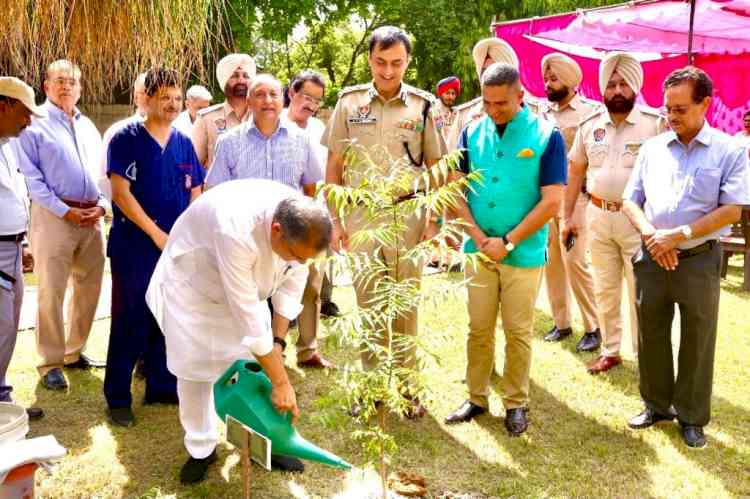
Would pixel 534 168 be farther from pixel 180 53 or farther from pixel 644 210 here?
pixel 180 53

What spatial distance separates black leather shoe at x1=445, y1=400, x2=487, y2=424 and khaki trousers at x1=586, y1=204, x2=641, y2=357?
4.75 feet

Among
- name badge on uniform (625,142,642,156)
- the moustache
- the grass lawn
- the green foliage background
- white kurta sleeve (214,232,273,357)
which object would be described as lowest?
the grass lawn

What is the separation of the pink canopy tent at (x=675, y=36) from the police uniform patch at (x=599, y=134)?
3.22 metres

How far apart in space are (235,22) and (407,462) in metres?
16.8

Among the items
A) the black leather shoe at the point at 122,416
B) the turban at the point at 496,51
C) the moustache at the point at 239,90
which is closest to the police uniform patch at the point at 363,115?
the moustache at the point at 239,90

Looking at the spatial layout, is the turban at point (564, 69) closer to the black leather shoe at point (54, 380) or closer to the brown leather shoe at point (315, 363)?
the brown leather shoe at point (315, 363)

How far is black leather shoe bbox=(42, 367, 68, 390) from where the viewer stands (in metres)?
4.83

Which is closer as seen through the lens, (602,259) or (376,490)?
(376,490)

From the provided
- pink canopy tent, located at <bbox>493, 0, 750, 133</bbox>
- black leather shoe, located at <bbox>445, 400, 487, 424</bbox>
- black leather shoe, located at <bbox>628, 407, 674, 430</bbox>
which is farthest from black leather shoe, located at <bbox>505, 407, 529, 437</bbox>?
pink canopy tent, located at <bbox>493, 0, 750, 133</bbox>

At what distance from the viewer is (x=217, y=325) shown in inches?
134

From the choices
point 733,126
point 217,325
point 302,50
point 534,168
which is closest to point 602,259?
point 534,168

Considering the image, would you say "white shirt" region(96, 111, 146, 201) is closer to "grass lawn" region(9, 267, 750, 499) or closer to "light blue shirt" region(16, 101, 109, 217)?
"light blue shirt" region(16, 101, 109, 217)

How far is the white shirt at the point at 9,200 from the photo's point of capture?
4.06 meters

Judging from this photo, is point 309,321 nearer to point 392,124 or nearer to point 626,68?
point 392,124
